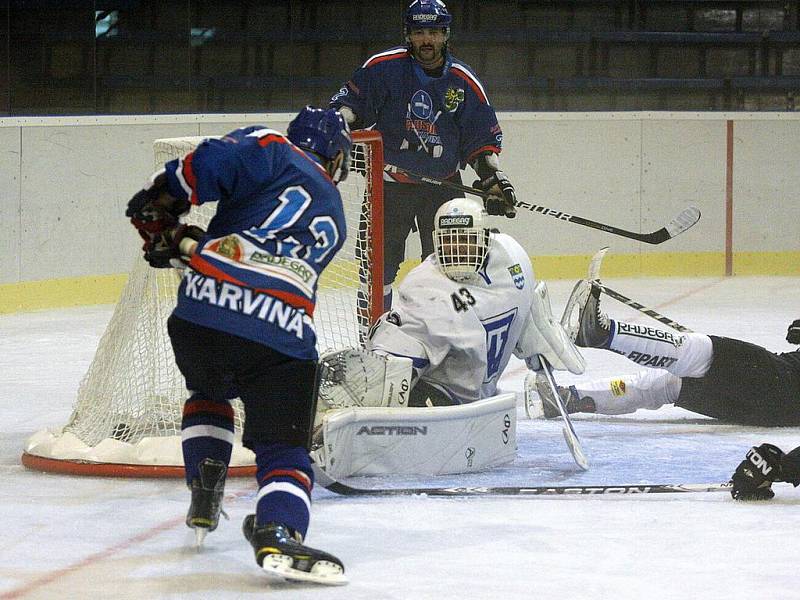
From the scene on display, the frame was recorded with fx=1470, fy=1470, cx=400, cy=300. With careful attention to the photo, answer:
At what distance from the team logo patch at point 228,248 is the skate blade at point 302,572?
1.82ft

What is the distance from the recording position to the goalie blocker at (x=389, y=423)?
3508 mm

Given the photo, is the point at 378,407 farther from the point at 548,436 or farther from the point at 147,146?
the point at 147,146

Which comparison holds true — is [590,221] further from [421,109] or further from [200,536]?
[200,536]

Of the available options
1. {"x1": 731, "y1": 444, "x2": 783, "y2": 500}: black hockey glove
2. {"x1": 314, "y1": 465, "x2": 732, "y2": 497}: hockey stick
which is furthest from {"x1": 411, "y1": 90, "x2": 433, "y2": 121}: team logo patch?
A: {"x1": 731, "y1": 444, "x2": 783, "y2": 500}: black hockey glove

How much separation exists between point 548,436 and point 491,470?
529 mm

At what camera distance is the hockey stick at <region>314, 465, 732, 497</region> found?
3.41 metres

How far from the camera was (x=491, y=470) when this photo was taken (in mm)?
3744

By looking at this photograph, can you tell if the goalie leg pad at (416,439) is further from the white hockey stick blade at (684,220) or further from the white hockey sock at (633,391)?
the white hockey stick blade at (684,220)

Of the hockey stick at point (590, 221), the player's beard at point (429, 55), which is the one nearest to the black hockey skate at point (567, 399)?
the hockey stick at point (590, 221)

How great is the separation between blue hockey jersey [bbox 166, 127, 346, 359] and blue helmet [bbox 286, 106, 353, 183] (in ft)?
0.19

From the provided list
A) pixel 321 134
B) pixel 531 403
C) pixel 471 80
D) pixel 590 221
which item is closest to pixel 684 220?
→ pixel 590 221

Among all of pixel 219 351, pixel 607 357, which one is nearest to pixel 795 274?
pixel 607 357

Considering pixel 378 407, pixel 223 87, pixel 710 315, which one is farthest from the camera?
pixel 223 87

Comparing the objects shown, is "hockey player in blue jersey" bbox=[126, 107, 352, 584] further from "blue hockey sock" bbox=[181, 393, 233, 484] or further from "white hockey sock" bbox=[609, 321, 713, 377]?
"white hockey sock" bbox=[609, 321, 713, 377]
